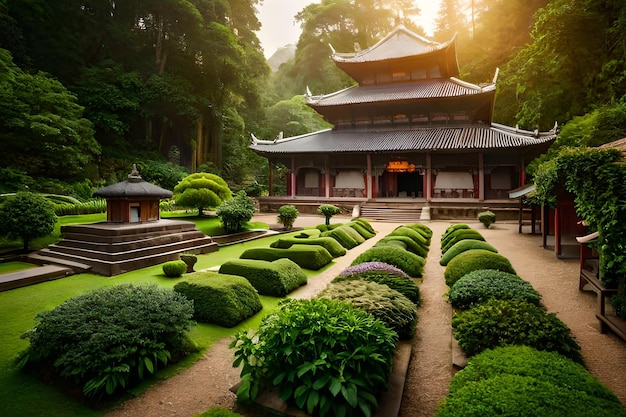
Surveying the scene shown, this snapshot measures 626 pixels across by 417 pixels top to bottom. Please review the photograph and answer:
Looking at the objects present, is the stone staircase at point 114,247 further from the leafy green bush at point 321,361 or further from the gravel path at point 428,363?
the leafy green bush at point 321,361

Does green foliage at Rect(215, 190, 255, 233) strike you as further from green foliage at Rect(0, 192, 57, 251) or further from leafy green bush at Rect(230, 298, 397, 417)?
leafy green bush at Rect(230, 298, 397, 417)

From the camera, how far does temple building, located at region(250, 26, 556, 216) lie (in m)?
24.5

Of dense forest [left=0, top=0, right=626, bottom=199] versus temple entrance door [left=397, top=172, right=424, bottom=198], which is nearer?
dense forest [left=0, top=0, right=626, bottom=199]

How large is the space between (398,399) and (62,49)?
3445 cm

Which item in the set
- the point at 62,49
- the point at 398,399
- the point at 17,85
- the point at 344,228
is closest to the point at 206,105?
the point at 62,49

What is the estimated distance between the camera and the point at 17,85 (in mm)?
19406

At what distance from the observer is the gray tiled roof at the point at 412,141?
23038mm

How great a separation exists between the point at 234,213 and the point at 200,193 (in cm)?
264

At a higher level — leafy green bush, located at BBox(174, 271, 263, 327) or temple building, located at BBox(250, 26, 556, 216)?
temple building, located at BBox(250, 26, 556, 216)

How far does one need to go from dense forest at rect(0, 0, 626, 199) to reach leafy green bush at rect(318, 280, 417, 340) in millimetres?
14539

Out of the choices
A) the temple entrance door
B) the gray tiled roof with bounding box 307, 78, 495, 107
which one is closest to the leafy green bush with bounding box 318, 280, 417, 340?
the gray tiled roof with bounding box 307, 78, 495, 107

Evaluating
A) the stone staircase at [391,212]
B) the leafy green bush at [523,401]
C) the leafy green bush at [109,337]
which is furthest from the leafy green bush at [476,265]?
the stone staircase at [391,212]

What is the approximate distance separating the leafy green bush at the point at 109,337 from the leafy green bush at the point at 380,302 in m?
2.45

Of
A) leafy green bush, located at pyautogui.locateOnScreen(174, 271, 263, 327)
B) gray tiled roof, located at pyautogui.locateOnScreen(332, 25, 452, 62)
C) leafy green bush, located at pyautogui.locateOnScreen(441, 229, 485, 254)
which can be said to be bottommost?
leafy green bush, located at pyautogui.locateOnScreen(174, 271, 263, 327)
